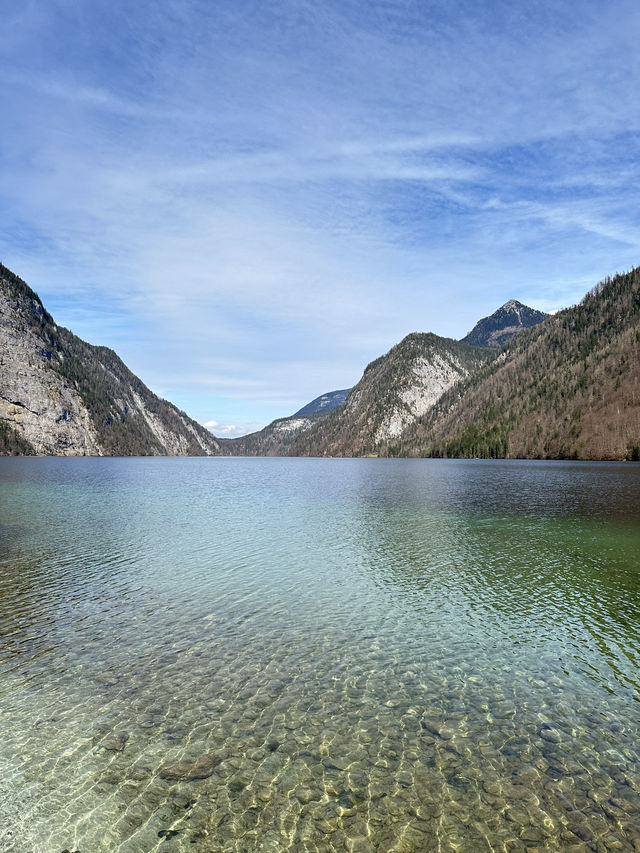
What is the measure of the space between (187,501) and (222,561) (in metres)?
36.9

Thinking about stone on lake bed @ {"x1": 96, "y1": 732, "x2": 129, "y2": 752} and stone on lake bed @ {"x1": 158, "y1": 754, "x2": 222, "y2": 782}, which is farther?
stone on lake bed @ {"x1": 96, "y1": 732, "x2": 129, "y2": 752}

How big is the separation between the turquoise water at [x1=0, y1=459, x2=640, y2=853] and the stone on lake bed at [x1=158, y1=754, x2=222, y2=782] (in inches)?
2.0

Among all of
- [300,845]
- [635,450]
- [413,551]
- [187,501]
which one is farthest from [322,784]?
[635,450]

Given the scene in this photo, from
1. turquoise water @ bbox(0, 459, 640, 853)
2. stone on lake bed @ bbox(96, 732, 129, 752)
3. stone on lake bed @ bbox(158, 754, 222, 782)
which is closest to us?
turquoise water @ bbox(0, 459, 640, 853)

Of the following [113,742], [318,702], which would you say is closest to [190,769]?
[113,742]

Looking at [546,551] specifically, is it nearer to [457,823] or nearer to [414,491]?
[457,823]

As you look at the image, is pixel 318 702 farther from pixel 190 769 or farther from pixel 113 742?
pixel 113 742

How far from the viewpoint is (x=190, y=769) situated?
10312 millimetres

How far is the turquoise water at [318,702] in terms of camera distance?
29.3 feet

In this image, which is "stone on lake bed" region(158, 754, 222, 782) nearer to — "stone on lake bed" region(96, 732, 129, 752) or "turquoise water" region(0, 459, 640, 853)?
"turquoise water" region(0, 459, 640, 853)

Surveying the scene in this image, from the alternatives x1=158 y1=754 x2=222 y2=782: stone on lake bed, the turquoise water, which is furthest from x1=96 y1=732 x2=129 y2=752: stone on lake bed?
x1=158 y1=754 x2=222 y2=782: stone on lake bed

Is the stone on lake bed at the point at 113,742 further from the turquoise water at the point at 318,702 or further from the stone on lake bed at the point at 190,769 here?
the stone on lake bed at the point at 190,769

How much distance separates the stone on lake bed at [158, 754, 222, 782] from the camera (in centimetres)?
1009

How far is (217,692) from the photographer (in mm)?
13750
